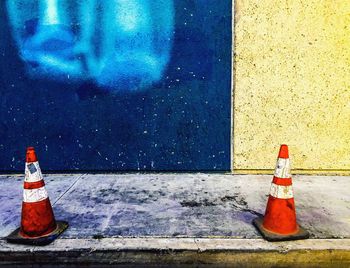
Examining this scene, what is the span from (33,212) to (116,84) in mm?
1842

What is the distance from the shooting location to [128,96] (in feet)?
12.6

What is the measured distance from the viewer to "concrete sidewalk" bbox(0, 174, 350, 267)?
228 cm

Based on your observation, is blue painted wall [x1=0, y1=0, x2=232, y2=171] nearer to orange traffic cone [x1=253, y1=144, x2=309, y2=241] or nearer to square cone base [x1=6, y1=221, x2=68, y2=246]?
orange traffic cone [x1=253, y1=144, x2=309, y2=241]

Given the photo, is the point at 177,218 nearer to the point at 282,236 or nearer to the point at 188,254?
the point at 188,254

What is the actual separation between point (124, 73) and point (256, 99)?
155cm

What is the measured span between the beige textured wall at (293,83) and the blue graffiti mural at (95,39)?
0.94 m

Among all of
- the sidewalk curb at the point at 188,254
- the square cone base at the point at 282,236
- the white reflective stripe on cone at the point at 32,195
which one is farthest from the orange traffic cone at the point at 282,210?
the white reflective stripe on cone at the point at 32,195

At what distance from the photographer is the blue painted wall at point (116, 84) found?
3.72 metres

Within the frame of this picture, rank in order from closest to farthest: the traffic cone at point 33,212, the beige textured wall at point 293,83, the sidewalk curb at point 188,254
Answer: the sidewalk curb at point 188,254
the traffic cone at point 33,212
the beige textured wall at point 293,83

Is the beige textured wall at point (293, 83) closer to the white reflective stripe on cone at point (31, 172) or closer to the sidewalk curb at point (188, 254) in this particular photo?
the sidewalk curb at point (188, 254)

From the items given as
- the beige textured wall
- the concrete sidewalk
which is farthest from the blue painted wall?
the concrete sidewalk

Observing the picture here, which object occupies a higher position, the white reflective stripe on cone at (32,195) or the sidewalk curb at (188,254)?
the white reflective stripe on cone at (32,195)

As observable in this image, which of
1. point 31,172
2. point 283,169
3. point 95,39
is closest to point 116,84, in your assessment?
point 95,39

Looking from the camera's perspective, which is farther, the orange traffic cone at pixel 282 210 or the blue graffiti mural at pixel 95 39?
the blue graffiti mural at pixel 95 39
